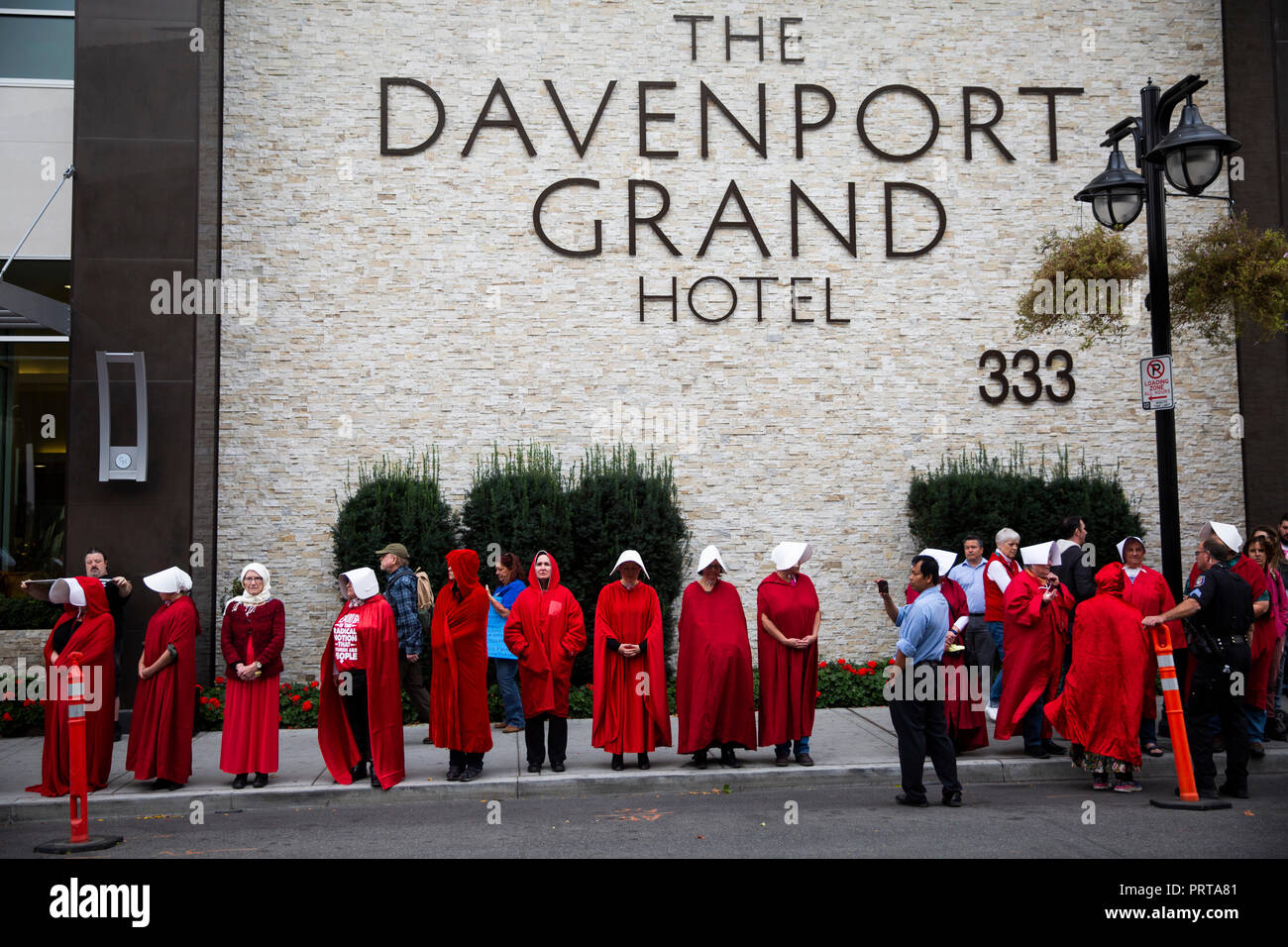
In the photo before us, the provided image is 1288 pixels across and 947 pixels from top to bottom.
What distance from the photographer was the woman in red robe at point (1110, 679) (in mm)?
8891

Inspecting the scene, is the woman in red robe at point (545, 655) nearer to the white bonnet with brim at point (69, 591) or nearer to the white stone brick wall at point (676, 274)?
the white bonnet with brim at point (69, 591)

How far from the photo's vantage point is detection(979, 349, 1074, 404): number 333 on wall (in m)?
15.8

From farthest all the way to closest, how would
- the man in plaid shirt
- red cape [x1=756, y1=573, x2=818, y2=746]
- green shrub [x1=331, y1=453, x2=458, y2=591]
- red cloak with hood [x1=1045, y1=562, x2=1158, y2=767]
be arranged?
green shrub [x1=331, y1=453, x2=458, y2=591] < the man in plaid shirt < red cape [x1=756, y1=573, x2=818, y2=746] < red cloak with hood [x1=1045, y1=562, x2=1158, y2=767]

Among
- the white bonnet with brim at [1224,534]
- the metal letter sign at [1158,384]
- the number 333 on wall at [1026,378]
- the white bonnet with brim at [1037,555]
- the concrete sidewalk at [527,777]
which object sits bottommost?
the concrete sidewalk at [527,777]

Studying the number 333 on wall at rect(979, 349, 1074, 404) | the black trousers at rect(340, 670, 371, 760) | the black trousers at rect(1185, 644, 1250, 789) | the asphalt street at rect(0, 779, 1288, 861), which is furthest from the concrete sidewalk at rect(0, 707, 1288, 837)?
the number 333 on wall at rect(979, 349, 1074, 404)

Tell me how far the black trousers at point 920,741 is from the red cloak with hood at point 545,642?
3048 millimetres

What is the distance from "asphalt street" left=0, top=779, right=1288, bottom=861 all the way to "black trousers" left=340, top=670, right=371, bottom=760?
634 millimetres

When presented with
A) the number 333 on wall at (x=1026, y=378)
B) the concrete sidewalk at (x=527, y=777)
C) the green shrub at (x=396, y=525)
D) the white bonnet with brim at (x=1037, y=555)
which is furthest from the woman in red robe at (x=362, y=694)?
the number 333 on wall at (x=1026, y=378)

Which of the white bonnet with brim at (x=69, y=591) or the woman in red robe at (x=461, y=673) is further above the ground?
the white bonnet with brim at (x=69, y=591)

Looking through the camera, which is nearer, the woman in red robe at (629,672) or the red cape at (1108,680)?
the red cape at (1108,680)

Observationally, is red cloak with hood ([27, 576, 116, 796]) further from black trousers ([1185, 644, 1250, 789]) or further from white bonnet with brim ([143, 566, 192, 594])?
black trousers ([1185, 644, 1250, 789])

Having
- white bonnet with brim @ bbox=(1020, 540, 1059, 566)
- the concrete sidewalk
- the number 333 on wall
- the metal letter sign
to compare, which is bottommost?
the concrete sidewalk

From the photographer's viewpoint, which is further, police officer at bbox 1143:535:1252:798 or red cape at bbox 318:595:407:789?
red cape at bbox 318:595:407:789

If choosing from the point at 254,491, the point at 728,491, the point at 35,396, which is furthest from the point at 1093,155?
the point at 35,396
